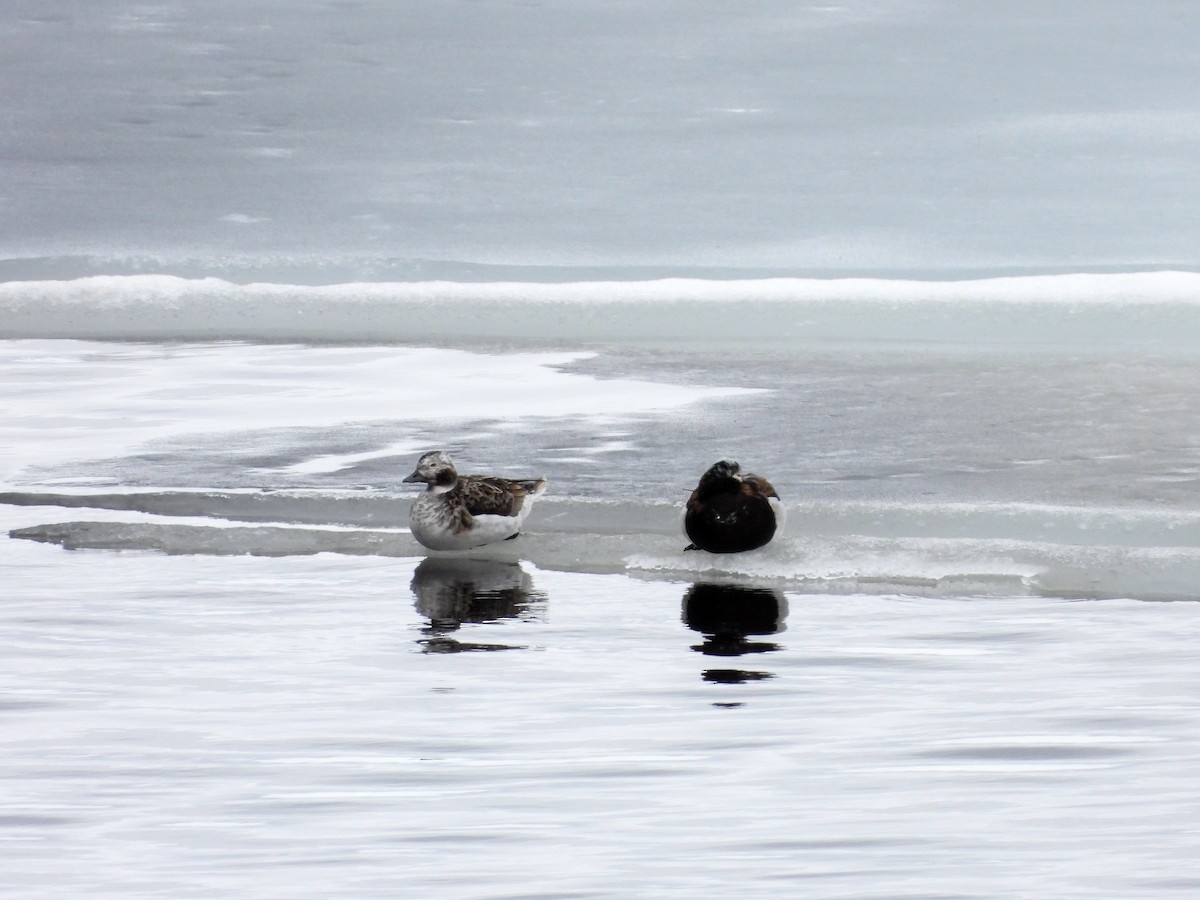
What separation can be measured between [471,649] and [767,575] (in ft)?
7.28

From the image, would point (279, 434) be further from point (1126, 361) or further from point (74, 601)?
point (1126, 361)

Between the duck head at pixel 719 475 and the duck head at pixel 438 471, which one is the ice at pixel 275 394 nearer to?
the duck head at pixel 438 471

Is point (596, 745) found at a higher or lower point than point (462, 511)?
lower

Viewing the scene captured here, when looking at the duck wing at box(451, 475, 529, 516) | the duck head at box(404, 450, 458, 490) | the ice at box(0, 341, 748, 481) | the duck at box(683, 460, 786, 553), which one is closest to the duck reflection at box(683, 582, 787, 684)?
the duck at box(683, 460, 786, 553)

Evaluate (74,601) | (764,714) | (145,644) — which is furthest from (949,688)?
(74,601)

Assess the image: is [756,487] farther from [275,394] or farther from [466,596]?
[275,394]

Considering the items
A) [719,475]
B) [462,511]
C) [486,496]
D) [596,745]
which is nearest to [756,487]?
[719,475]

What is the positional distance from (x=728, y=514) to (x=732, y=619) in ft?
4.56

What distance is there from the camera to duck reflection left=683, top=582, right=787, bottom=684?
579 centimetres

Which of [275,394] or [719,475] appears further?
[275,394]

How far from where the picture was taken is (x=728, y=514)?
321 inches

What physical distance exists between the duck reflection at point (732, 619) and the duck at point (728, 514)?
0.49 meters

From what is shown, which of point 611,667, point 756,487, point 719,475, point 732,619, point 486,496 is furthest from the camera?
point 486,496

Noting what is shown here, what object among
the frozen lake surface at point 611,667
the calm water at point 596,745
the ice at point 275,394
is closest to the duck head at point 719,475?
the frozen lake surface at point 611,667
